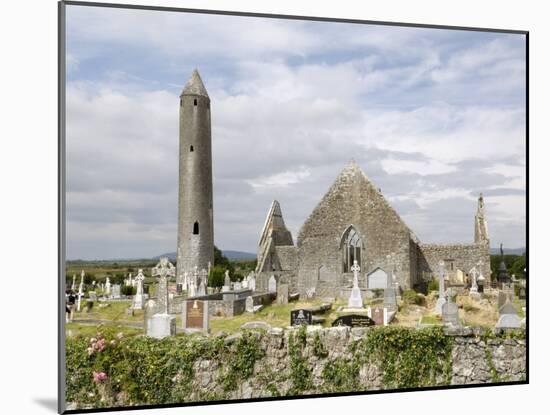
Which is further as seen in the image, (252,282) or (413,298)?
(413,298)

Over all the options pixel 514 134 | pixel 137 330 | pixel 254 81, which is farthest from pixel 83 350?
pixel 514 134

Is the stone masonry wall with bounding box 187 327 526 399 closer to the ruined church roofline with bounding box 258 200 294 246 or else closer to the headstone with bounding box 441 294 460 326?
the headstone with bounding box 441 294 460 326

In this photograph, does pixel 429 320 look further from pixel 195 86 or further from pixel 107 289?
pixel 195 86

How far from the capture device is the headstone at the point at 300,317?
47.3 feet

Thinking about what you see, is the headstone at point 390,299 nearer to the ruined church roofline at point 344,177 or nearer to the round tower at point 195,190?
the ruined church roofline at point 344,177

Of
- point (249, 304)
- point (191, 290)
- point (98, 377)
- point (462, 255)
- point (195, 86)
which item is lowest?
point (98, 377)

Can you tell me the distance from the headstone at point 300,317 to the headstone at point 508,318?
339 cm

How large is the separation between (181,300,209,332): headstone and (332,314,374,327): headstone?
2.18 meters

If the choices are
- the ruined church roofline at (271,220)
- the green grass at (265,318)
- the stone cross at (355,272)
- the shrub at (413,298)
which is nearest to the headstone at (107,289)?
the green grass at (265,318)

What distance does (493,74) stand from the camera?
50.2ft

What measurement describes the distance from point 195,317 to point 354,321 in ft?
8.85

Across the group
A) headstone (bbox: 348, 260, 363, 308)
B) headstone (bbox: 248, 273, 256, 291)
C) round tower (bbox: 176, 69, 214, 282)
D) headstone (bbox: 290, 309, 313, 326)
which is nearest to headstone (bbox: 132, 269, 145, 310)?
round tower (bbox: 176, 69, 214, 282)

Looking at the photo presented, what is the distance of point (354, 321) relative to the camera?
1467 centimetres

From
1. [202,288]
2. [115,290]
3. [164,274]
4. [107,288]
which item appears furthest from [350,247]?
[107,288]
